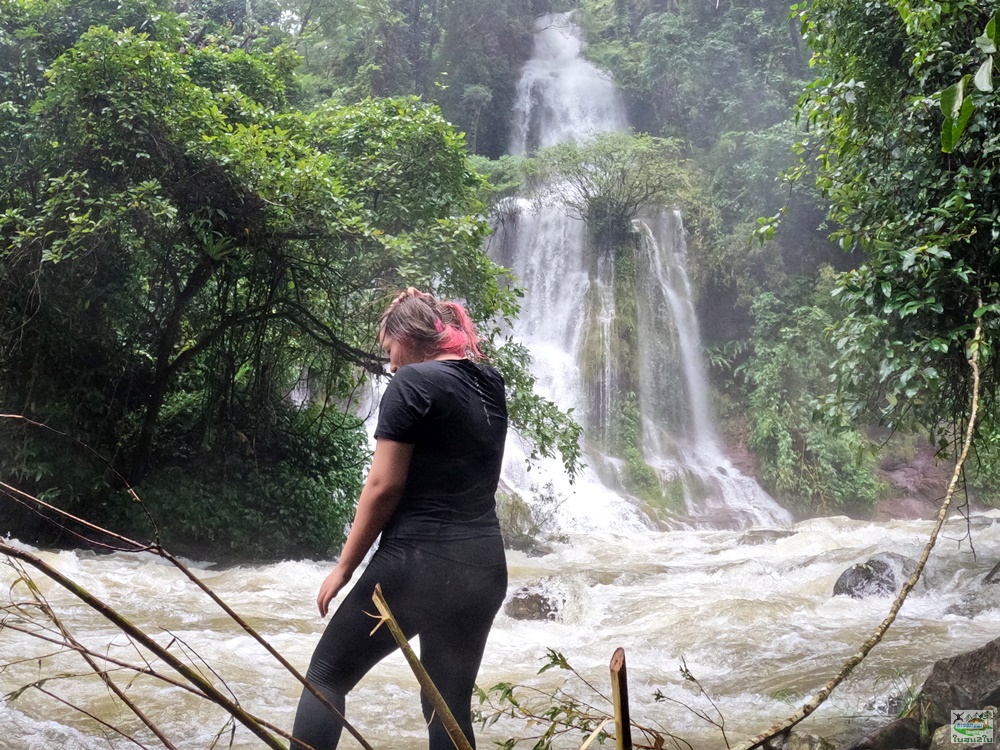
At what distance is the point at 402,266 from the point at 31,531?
4.35 meters

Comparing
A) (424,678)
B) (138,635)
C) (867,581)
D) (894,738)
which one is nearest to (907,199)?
(894,738)

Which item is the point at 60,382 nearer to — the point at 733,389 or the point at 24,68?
the point at 24,68

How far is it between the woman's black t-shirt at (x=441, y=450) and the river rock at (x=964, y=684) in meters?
1.99

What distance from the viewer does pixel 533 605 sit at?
6.18m

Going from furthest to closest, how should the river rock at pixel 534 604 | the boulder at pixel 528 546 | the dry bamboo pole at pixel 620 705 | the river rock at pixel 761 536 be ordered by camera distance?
the river rock at pixel 761 536 < the boulder at pixel 528 546 < the river rock at pixel 534 604 < the dry bamboo pole at pixel 620 705

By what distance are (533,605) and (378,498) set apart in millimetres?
4597

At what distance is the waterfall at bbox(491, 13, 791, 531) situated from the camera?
47.9 ft

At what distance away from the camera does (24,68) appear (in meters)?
8.16

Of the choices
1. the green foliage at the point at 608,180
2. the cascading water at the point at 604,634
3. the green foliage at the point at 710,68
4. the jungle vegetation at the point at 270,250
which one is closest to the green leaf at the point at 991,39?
the cascading water at the point at 604,634

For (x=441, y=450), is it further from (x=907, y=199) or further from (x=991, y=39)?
(x=907, y=199)

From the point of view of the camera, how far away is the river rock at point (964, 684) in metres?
2.85

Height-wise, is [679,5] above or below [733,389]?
above

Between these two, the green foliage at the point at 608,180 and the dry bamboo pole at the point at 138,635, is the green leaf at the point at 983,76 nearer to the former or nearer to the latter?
the dry bamboo pole at the point at 138,635

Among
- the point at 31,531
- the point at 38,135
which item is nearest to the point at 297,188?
the point at 38,135
